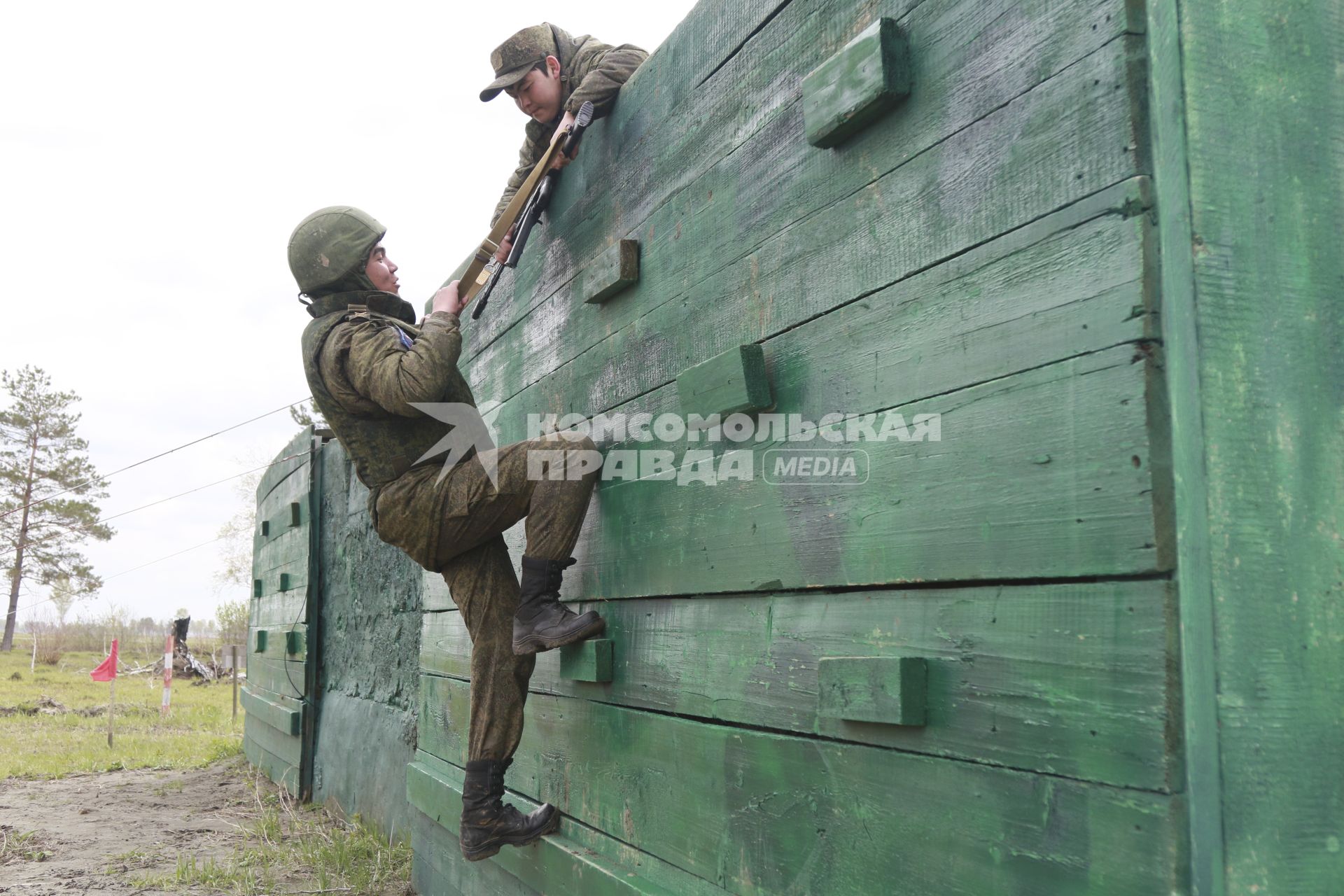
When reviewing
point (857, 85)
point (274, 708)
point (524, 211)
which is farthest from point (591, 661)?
point (274, 708)

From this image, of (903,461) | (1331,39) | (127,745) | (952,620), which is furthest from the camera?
(127,745)

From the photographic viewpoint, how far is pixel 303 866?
4.93 metres

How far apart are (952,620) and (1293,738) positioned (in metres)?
0.47

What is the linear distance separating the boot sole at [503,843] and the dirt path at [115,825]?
2.61 metres

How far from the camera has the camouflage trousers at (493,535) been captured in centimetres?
274

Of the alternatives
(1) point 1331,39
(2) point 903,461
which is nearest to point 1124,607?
(2) point 903,461

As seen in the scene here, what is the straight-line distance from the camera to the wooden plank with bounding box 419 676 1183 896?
1.32 metres

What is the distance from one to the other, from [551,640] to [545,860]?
27.1 inches

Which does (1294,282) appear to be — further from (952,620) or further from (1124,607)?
(952,620)

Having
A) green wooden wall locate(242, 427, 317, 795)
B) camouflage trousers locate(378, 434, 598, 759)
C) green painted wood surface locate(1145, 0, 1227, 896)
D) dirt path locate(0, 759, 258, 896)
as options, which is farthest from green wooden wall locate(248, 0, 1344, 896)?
green wooden wall locate(242, 427, 317, 795)

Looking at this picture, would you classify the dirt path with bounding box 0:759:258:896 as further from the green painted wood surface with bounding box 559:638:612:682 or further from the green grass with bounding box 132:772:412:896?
the green painted wood surface with bounding box 559:638:612:682

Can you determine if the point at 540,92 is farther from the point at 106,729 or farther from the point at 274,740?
the point at 106,729

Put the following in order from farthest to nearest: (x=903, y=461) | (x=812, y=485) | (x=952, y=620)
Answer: (x=812, y=485) → (x=903, y=461) → (x=952, y=620)

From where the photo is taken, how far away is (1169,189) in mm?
1321
